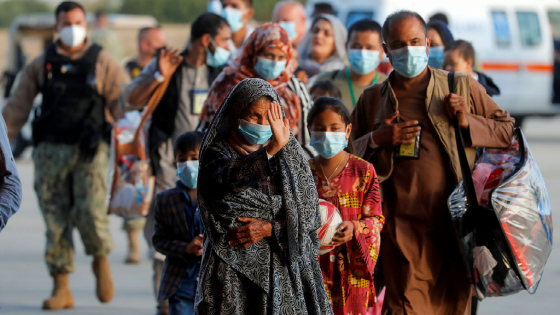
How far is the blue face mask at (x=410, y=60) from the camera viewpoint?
4414mm

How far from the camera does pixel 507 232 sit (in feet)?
14.0

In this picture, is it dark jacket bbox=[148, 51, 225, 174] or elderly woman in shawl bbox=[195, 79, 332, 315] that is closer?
elderly woman in shawl bbox=[195, 79, 332, 315]

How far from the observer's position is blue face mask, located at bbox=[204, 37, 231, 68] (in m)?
6.20

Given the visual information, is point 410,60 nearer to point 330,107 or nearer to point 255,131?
point 330,107

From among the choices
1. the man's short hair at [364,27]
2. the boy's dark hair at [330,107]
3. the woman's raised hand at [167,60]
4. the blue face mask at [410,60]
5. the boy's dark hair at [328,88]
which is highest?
the man's short hair at [364,27]

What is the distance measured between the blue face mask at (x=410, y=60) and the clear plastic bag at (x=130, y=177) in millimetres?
2325

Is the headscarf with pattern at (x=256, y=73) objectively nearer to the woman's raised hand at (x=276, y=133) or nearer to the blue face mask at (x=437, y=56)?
the blue face mask at (x=437, y=56)

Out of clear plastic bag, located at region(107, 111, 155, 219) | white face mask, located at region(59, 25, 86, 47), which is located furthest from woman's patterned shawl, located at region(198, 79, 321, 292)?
white face mask, located at region(59, 25, 86, 47)

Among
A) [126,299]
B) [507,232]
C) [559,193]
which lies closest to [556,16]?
[559,193]

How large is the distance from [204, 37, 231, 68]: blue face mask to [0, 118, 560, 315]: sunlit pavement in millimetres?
1753

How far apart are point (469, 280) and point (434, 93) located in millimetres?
959

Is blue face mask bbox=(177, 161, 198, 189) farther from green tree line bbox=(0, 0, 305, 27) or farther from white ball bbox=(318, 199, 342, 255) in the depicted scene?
green tree line bbox=(0, 0, 305, 27)

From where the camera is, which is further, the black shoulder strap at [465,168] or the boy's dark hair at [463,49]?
the boy's dark hair at [463,49]

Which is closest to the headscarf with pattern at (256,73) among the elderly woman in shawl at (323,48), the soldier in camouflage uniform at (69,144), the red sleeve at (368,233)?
the red sleeve at (368,233)
